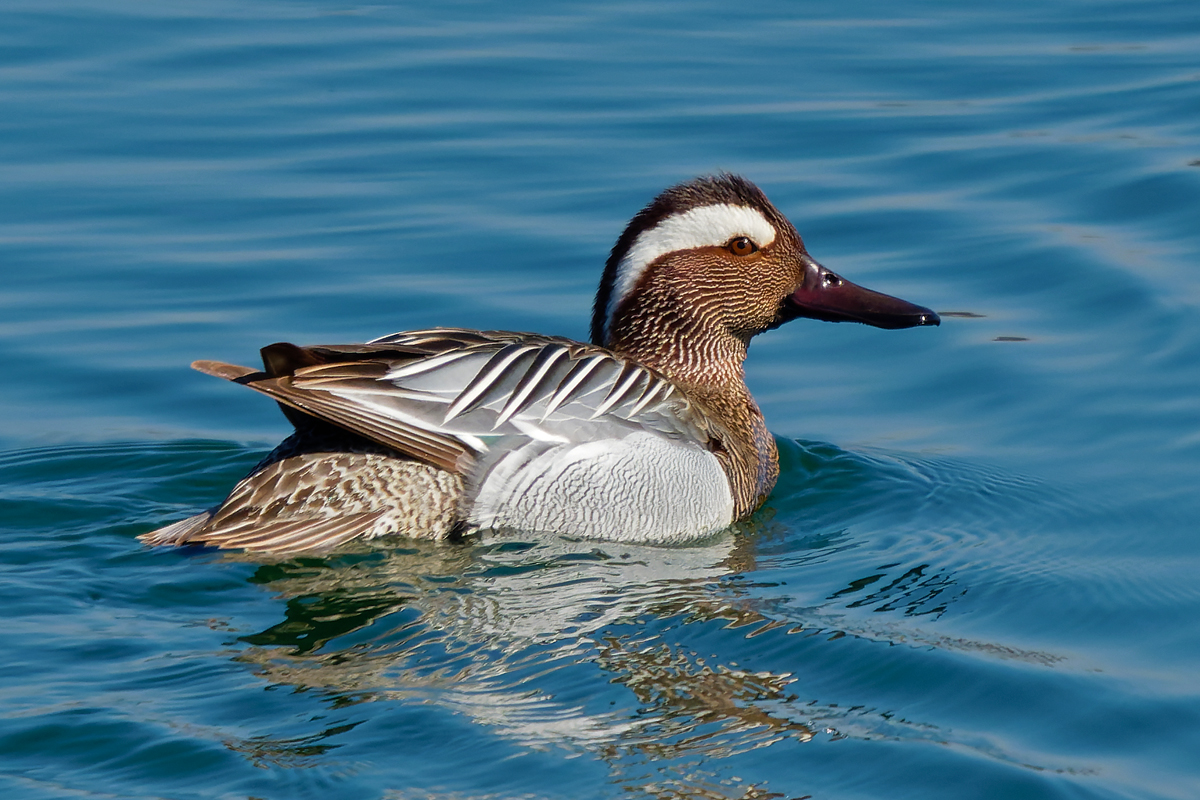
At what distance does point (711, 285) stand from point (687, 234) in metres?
0.28

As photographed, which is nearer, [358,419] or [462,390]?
[358,419]

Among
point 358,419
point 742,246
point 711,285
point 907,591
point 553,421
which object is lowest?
point 907,591

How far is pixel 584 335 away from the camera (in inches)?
385

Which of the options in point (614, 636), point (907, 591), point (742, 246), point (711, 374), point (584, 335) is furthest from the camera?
point (584, 335)

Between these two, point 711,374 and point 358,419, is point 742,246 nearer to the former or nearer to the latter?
point 711,374

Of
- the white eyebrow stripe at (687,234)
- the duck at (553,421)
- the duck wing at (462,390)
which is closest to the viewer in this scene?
the duck wing at (462,390)

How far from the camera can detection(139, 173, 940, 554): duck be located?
265 inches

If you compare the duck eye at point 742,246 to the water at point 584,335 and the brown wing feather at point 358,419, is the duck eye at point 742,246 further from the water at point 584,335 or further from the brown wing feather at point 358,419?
the brown wing feather at point 358,419

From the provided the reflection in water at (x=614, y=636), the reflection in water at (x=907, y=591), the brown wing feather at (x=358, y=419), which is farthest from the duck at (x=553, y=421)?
the reflection in water at (x=907, y=591)

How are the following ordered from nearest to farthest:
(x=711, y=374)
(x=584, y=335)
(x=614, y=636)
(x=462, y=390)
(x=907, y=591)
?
(x=614, y=636) → (x=907, y=591) → (x=462, y=390) → (x=711, y=374) → (x=584, y=335)

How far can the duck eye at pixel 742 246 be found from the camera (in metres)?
7.93

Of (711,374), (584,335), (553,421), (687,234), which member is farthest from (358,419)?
(584,335)

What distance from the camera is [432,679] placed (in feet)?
18.7

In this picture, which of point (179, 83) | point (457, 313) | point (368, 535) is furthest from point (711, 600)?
point (179, 83)
